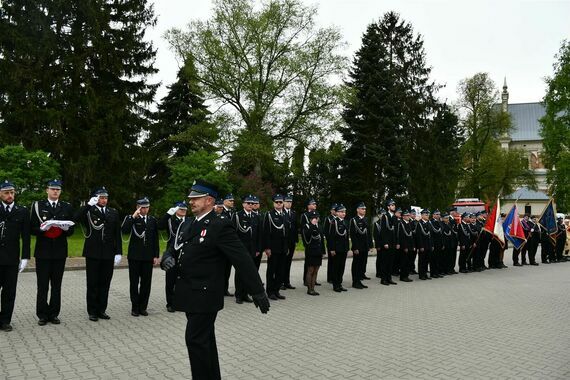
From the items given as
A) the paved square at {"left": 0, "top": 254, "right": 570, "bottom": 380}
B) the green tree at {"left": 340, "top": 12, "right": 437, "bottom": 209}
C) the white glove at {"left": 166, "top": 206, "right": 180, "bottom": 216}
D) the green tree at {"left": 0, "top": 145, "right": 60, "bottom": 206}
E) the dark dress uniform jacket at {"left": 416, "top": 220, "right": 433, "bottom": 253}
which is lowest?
the paved square at {"left": 0, "top": 254, "right": 570, "bottom": 380}

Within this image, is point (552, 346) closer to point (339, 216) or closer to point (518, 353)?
point (518, 353)

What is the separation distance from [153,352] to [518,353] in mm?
4609

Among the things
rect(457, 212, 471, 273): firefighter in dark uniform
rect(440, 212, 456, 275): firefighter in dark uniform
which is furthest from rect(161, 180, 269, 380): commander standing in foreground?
rect(457, 212, 471, 273): firefighter in dark uniform

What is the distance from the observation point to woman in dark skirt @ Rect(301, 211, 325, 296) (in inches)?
444

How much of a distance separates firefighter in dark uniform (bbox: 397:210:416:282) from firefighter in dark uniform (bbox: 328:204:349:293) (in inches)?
107

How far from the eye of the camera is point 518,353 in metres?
6.47

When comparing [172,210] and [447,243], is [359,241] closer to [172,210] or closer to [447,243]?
[447,243]

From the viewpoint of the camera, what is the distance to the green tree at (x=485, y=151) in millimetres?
45219

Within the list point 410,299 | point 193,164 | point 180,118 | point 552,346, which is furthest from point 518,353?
point 180,118

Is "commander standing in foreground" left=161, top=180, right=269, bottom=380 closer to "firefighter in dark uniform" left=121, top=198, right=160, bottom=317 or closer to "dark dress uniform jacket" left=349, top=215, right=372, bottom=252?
"firefighter in dark uniform" left=121, top=198, right=160, bottom=317

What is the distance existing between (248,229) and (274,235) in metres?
0.79

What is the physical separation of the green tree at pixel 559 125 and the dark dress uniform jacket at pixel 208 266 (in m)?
45.1

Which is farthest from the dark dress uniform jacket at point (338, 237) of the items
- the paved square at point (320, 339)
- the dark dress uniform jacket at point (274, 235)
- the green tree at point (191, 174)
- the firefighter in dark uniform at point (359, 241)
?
the green tree at point (191, 174)

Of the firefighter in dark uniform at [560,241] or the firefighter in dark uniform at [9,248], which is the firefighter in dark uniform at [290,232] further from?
the firefighter in dark uniform at [560,241]
